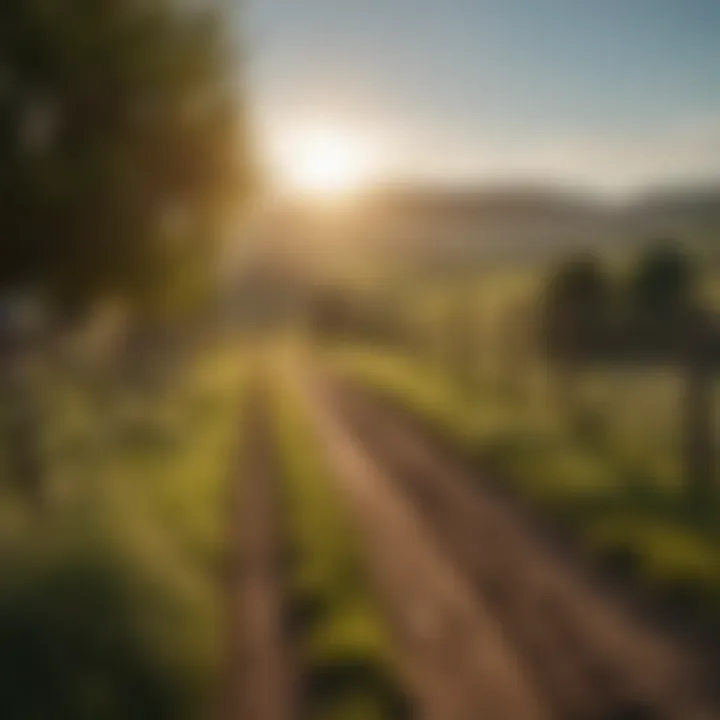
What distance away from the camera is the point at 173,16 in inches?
259

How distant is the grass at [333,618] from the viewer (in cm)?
459

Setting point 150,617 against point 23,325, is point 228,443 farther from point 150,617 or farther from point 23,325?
point 150,617

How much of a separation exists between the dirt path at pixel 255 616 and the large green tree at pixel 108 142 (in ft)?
6.29

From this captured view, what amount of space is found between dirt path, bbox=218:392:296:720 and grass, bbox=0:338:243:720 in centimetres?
11

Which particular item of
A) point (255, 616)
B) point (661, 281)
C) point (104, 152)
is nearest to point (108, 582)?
point (255, 616)

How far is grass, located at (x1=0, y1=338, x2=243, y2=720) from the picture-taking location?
14.1 ft

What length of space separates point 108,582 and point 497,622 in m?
2.07

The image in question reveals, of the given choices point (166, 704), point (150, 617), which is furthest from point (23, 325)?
point (166, 704)

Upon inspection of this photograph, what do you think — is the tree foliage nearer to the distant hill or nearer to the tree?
the distant hill

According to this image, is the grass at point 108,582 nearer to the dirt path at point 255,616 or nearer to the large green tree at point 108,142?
the dirt path at point 255,616

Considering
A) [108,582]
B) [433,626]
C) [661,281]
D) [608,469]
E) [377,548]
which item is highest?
[661,281]

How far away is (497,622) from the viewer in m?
5.53

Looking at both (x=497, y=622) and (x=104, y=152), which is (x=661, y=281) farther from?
(x=104, y=152)

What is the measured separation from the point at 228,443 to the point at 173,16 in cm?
485
